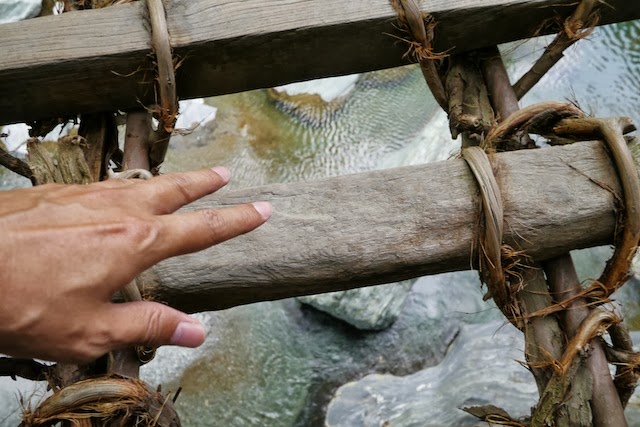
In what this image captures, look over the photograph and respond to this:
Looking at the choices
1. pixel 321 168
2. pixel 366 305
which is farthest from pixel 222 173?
pixel 321 168

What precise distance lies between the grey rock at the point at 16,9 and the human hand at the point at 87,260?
2.97 meters

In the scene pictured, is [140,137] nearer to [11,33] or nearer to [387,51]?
[11,33]

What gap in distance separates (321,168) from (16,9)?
1.92m

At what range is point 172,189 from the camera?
785mm

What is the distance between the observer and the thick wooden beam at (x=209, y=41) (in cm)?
108

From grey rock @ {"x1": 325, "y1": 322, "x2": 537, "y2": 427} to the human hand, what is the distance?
1.14 metres

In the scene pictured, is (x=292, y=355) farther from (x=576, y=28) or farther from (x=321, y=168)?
(x=576, y=28)

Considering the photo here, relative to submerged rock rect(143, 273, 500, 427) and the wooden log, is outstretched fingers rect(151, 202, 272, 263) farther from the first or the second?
submerged rock rect(143, 273, 500, 427)

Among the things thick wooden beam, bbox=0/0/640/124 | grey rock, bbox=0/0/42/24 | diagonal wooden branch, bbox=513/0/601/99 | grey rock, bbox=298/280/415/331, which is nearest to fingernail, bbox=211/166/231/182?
thick wooden beam, bbox=0/0/640/124

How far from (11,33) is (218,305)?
0.65m

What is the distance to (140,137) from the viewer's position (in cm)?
118

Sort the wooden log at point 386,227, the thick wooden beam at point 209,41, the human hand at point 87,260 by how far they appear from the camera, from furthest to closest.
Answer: the thick wooden beam at point 209,41, the wooden log at point 386,227, the human hand at point 87,260

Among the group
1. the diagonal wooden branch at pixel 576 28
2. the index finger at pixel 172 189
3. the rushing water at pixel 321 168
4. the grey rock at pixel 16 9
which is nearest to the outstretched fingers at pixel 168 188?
the index finger at pixel 172 189

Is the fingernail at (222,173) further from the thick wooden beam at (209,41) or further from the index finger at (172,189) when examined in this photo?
the thick wooden beam at (209,41)
